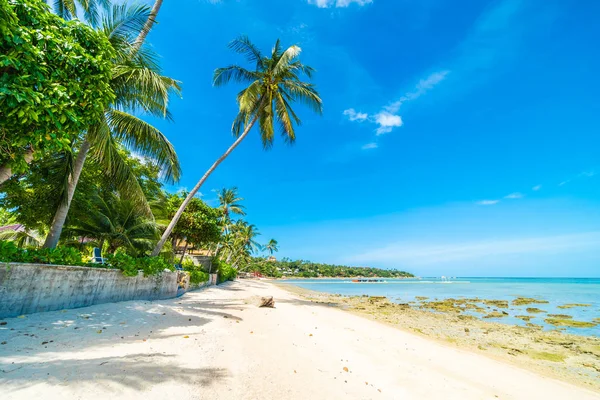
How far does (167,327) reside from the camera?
5.38 m

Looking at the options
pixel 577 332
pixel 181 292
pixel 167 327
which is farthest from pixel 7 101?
pixel 577 332

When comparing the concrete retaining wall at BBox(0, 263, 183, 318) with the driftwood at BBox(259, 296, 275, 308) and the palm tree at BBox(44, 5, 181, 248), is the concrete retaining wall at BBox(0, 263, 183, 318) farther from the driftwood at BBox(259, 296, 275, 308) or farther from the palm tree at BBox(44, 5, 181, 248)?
the driftwood at BBox(259, 296, 275, 308)

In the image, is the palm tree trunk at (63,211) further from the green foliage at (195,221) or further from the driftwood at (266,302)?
the green foliage at (195,221)

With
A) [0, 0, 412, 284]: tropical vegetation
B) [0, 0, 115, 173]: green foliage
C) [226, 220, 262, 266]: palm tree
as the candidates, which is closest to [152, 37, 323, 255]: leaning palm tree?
[0, 0, 412, 284]: tropical vegetation

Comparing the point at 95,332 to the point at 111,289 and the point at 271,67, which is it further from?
the point at 271,67

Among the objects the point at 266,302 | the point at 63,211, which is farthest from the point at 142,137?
the point at 266,302

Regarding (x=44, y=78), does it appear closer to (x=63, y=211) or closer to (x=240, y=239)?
(x=63, y=211)

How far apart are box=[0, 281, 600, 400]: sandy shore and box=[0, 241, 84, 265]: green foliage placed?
1101 mm

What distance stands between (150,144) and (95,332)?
640cm

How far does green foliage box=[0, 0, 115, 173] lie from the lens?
3.38m

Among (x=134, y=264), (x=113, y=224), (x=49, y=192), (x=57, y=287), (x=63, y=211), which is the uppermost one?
(x=49, y=192)

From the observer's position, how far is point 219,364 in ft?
11.8

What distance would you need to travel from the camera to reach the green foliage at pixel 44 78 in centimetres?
338

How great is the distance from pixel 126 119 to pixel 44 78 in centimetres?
520
